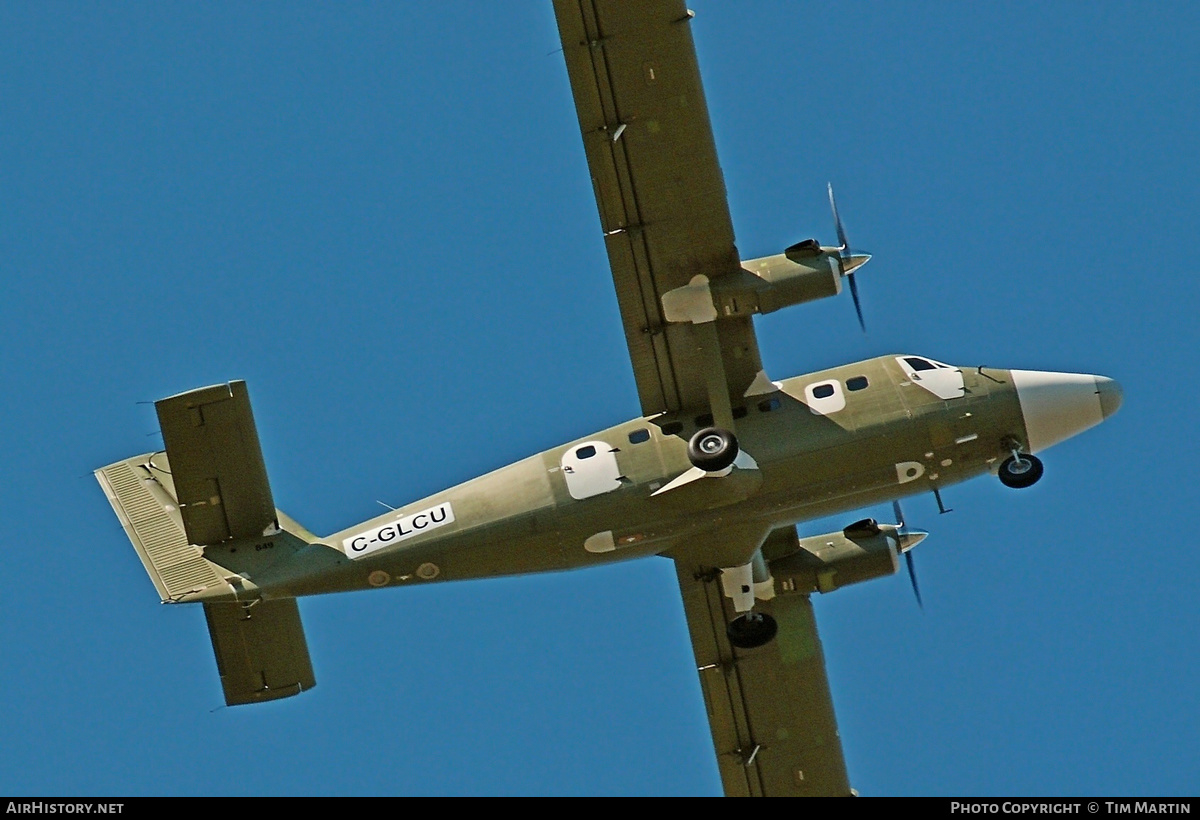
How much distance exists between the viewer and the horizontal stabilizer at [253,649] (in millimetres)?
28078

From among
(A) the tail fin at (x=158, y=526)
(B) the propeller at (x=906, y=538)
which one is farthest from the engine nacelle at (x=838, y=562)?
(A) the tail fin at (x=158, y=526)

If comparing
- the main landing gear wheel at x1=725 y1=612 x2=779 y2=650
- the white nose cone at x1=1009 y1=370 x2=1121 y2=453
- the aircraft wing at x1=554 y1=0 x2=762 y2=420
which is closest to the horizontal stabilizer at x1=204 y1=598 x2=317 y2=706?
the aircraft wing at x1=554 y1=0 x2=762 y2=420

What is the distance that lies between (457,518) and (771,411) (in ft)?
18.0

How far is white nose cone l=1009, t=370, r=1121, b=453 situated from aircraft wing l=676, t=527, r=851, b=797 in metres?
5.86

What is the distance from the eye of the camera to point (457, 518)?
2764cm

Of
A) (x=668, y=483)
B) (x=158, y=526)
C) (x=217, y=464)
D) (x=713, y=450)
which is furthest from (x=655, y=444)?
(x=158, y=526)

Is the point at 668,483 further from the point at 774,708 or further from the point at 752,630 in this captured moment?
the point at 774,708

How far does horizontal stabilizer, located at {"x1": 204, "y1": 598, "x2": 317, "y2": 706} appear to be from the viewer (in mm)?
28078

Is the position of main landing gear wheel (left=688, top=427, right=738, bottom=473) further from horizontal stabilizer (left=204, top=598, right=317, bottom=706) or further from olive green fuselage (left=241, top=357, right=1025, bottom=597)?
horizontal stabilizer (left=204, top=598, right=317, bottom=706)

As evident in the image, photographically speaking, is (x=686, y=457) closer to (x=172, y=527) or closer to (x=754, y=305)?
(x=754, y=305)

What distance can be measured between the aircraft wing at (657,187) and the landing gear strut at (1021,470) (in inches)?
175
